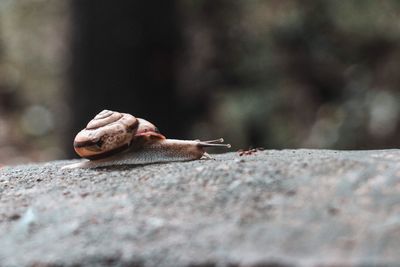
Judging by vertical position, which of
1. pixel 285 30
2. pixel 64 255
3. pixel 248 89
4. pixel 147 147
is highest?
pixel 285 30

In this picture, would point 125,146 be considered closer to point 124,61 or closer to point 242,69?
point 124,61

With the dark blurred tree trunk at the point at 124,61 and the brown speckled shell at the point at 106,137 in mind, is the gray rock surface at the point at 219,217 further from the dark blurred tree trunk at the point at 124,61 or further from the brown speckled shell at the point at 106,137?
the dark blurred tree trunk at the point at 124,61

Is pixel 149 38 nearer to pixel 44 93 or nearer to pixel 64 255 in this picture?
pixel 64 255

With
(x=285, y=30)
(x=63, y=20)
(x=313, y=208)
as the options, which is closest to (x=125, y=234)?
(x=313, y=208)

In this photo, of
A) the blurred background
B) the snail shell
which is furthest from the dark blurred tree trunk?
the snail shell

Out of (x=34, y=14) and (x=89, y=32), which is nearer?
(x=89, y=32)

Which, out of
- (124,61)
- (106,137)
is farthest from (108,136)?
(124,61)

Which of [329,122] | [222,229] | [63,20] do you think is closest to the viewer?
[222,229]

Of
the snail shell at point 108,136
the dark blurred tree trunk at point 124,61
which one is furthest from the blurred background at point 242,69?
the snail shell at point 108,136
